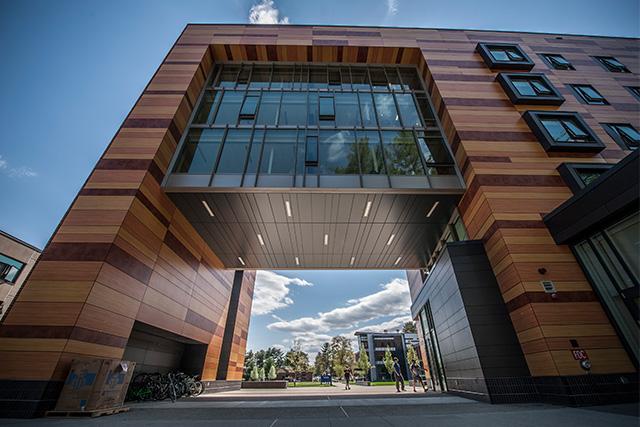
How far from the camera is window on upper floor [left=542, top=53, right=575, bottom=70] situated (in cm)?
1616

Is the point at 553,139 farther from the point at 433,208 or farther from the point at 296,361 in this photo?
the point at 296,361

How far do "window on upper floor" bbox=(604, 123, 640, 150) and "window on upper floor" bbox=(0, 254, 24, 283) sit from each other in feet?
133

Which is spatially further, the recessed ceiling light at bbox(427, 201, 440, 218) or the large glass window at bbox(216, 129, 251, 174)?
the recessed ceiling light at bbox(427, 201, 440, 218)

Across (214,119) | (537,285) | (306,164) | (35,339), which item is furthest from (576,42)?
(35,339)

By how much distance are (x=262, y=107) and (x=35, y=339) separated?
12794 millimetres

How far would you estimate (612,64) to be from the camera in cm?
1722

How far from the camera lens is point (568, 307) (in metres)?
8.00

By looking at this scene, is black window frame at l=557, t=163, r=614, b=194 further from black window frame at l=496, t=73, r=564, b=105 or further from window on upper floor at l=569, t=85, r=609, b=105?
window on upper floor at l=569, t=85, r=609, b=105

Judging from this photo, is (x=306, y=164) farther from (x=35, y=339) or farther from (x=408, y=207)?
(x=35, y=339)

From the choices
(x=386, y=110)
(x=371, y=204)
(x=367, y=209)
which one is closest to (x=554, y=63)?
(x=386, y=110)

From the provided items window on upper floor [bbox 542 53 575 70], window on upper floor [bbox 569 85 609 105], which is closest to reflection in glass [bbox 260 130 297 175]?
window on upper floor [bbox 569 85 609 105]

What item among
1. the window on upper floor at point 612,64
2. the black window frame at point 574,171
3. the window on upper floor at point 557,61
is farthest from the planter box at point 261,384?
the window on upper floor at point 612,64

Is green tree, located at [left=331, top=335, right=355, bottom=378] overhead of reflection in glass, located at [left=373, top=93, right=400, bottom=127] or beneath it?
beneath

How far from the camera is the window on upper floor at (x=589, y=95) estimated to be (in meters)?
14.1
